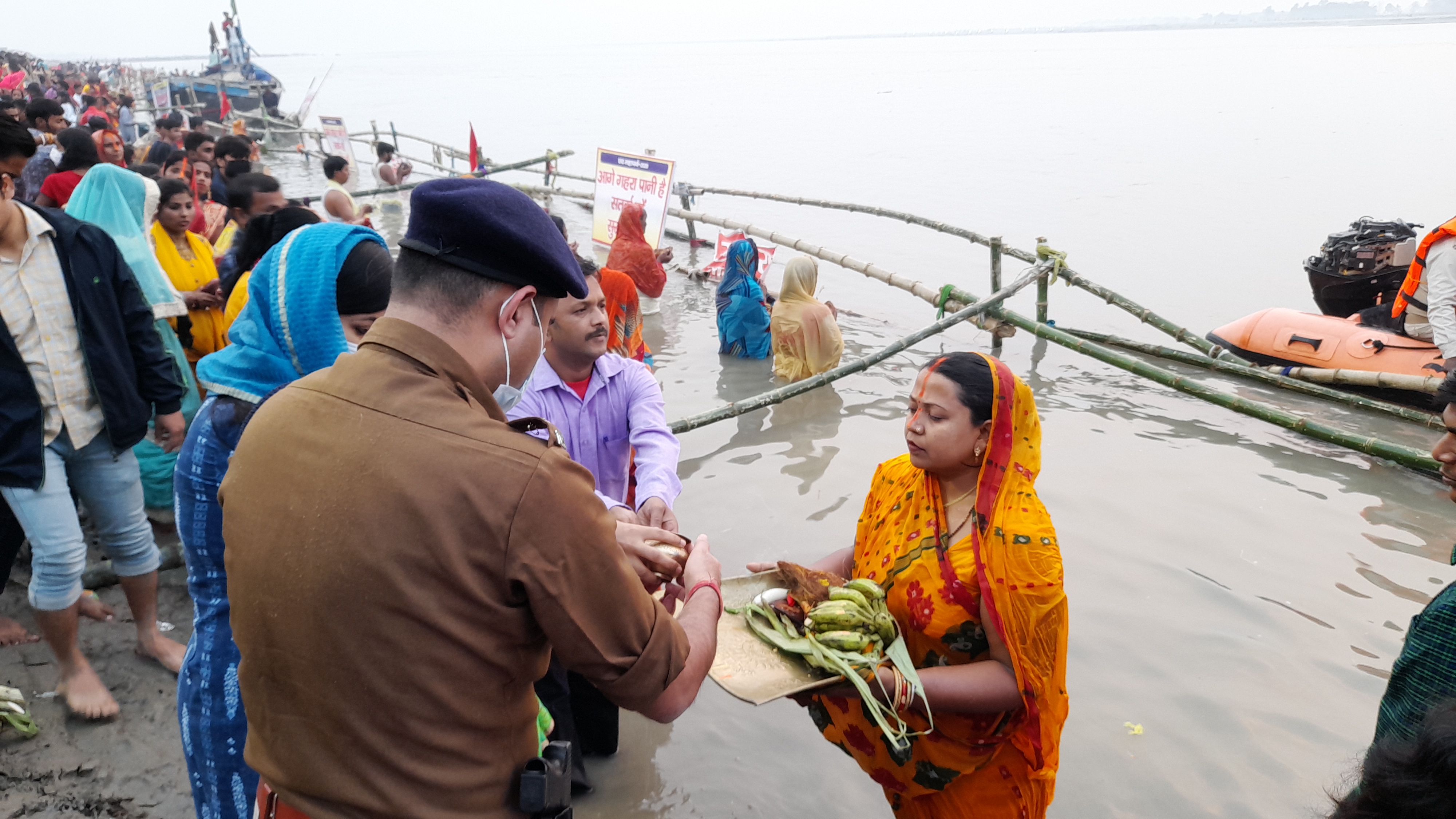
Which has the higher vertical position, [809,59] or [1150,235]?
[809,59]

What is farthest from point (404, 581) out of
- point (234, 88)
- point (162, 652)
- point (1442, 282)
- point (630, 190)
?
point (234, 88)

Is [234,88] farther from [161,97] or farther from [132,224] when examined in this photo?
[132,224]

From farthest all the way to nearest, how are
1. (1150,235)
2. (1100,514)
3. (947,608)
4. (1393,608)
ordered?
(1150,235), (1100,514), (1393,608), (947,608)

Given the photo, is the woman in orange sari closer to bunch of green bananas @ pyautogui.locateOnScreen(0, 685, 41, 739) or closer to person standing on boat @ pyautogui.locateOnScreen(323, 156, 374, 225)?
person standing on boat @ pyautogui.locateOnScreen(323, 156, 374, 225)

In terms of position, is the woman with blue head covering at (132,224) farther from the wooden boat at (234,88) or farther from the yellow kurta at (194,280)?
the wooden boat at (234,88)

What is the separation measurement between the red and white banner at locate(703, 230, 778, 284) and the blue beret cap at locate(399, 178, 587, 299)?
325 inches

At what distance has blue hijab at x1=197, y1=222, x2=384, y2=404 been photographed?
2012 millimetres

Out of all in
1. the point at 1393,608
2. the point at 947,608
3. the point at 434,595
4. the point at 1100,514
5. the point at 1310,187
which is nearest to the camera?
the point at 434,595

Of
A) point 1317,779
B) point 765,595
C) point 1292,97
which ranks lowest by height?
point 1317,779

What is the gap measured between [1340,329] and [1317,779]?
546cm

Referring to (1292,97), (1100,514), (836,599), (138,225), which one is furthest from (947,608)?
(1292,97)

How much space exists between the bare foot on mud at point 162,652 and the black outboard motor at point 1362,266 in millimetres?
9088

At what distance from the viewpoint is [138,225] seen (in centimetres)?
418

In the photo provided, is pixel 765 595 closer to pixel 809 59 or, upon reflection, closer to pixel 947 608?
pixel 947 608
